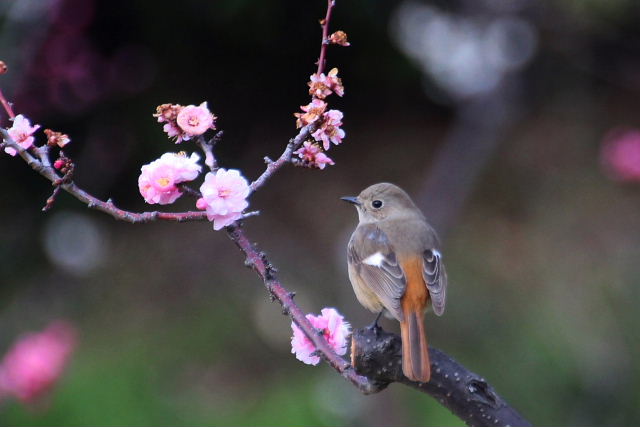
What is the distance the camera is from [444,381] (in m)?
1.77

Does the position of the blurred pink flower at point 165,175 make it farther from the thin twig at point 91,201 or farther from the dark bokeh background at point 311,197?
the dark bokeh background at point 311,197

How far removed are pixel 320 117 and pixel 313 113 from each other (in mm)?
16

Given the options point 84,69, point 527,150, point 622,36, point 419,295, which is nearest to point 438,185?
point 527,150

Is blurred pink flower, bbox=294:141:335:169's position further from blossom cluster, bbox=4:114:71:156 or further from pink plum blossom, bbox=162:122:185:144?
blossom cluster, bbox=4:114:71:156

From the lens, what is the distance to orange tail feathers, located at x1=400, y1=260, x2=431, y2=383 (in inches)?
69.7

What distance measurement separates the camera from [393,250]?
3152 mm

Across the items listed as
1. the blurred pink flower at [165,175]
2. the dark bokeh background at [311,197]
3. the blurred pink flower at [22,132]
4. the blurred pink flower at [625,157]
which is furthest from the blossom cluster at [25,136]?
the blurred pink flower at [625,157]

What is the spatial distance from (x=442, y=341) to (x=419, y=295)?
125 inches

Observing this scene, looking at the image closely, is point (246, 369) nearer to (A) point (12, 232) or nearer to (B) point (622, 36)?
(A) point (12, 232)

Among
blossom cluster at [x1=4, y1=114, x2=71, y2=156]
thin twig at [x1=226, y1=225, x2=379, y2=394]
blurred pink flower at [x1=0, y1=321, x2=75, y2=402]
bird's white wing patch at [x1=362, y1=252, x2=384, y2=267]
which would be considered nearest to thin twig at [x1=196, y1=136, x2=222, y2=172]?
thin twig at [x1=226, y1=225, x2=379, y2=394]

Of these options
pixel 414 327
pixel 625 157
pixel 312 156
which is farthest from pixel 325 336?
pixel 625 157

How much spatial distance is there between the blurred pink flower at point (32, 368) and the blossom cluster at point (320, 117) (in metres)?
3.37

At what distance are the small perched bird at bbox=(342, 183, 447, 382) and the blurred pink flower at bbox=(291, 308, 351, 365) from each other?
580mm

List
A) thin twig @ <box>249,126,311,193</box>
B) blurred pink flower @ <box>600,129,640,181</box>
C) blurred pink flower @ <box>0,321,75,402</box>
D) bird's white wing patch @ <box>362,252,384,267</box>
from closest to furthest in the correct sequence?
1. thin twig @ <box>249,126,311,193</box>
2. bird's white wing patch @ <box>362,252,384,267</box>
3. blurred pink flower @ <box>0,321,75,402</box>
4. blurred pink flower @ <box>600,129,640,181</box>
